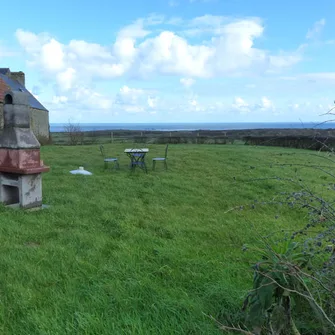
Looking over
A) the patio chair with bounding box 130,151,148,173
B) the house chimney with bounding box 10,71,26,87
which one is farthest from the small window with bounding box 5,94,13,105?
the house chimney with bounding box 10,71,26,87

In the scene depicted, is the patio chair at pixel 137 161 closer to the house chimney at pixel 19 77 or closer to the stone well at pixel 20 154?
the stone well at pixel 20 154

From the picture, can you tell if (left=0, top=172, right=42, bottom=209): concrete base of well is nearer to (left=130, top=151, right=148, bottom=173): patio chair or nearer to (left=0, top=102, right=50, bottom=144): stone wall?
(left=130, top=151, right=148, bottom=173): patio chair

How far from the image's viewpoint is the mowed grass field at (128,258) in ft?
9.22

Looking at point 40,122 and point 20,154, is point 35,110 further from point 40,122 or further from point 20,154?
point 20,154

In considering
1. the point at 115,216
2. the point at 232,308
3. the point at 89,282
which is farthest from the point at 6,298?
the point at 115,216

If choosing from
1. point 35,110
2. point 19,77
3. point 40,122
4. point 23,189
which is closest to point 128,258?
point 23,189

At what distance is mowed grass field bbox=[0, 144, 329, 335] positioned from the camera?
2811 mm

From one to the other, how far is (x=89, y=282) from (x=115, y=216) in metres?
2.57

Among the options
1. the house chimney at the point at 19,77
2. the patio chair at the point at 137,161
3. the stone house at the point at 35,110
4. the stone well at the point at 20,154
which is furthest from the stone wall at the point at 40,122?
the stone well at the point at 20,154

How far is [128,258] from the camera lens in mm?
4062

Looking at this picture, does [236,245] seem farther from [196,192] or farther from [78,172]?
[78,172]

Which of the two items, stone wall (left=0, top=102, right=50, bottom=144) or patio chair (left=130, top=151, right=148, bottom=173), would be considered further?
stone wall (left=0, top=102, right=50, bottom=144)

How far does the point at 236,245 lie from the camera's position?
4.75 metres

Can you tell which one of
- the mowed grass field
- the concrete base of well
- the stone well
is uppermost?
the stone well
